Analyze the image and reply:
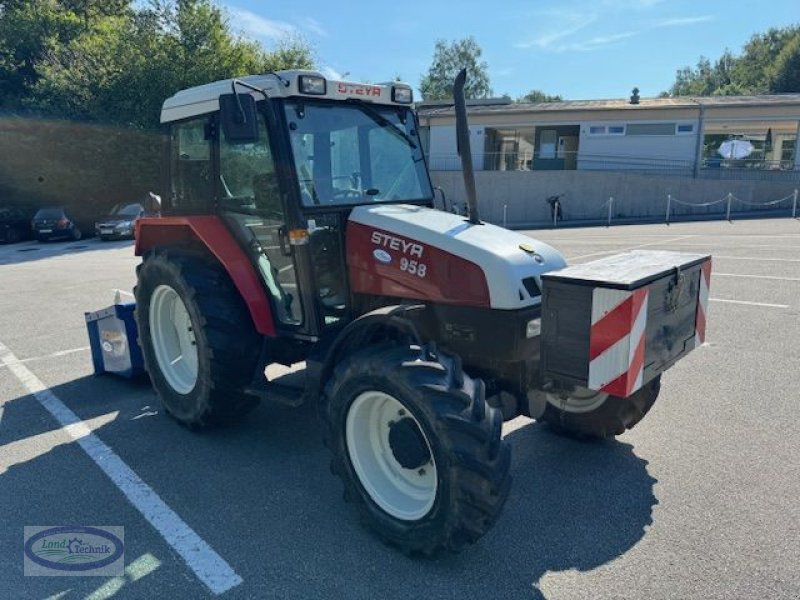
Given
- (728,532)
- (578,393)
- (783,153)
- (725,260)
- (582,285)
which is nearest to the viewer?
(582,285)

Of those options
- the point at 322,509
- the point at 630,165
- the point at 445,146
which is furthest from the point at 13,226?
the point at 630,165

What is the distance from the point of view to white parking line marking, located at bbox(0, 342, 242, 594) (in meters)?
2.72

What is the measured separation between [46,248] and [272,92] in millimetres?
17905

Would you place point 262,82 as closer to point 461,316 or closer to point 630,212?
point 461,316

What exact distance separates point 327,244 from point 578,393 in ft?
6.20

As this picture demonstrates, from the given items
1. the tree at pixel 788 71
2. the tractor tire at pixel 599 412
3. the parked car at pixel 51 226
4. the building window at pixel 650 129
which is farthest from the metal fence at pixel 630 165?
the tree at pixel 788 71

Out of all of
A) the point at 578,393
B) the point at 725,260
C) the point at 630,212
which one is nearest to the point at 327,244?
the point at 578,393

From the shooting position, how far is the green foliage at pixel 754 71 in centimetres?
4316

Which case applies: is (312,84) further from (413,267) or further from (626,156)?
(626,156)

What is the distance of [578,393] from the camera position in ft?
12.1

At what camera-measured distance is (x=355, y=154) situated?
3725 millimetres

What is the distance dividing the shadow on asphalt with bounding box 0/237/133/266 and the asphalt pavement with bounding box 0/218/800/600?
12.0 metres

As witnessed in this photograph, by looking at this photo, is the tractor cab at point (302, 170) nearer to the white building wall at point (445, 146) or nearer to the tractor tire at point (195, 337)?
the tractor tire at point (195, 337)

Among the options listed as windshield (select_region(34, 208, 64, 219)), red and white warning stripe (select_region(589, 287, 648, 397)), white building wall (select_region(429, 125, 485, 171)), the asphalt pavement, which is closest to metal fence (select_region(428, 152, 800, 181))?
white building wall (select_region(429, 125, 485, 171))
